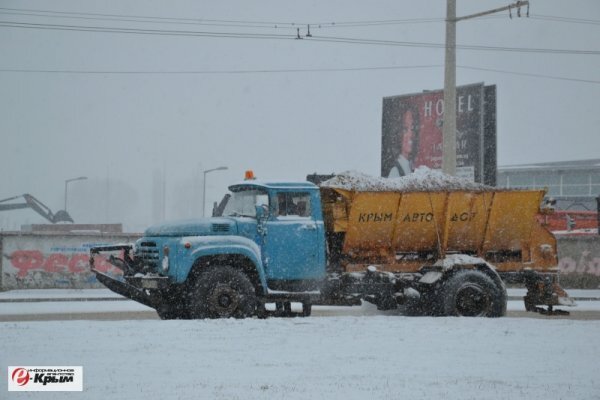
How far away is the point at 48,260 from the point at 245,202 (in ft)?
51.7

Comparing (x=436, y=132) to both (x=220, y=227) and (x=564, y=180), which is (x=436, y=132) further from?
(x=564, y=180)

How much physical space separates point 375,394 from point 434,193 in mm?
8563

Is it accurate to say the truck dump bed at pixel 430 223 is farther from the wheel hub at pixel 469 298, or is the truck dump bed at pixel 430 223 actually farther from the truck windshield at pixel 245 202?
the truck windshield at pixel 245 202

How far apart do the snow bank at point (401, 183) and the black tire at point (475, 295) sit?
182cm

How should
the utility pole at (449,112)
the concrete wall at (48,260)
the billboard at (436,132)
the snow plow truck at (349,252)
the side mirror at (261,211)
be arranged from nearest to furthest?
1. the snow plow truck at (349,252)
2. the side mirror at (261,211)
3. the utility pole at (449,112)
4. the concrete wall at (48,260)
5. the billboard at (436,132)

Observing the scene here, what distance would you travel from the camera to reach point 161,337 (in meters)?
12.0

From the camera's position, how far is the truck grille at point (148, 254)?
14712 millimetres

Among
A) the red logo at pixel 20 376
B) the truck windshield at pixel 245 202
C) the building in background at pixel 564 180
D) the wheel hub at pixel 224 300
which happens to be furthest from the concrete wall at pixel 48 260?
the building in background at pixel 564 180

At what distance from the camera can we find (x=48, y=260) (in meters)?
29.1

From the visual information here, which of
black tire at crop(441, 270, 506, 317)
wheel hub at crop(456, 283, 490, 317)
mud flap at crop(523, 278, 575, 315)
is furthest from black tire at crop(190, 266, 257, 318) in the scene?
mud flap at crop(523, 278, 575, 315)

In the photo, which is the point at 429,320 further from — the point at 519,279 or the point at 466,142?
the point at 466,142

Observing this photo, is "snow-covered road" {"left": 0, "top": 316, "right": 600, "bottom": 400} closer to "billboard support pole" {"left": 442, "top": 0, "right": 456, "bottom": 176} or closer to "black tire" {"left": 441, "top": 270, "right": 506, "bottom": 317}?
"black tire" {"left": 441, "top": 270, "right": 506, "bottom": 317}

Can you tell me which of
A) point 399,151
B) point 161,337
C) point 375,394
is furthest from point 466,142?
point 375,394

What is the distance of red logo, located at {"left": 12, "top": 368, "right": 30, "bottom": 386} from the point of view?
850 cm
